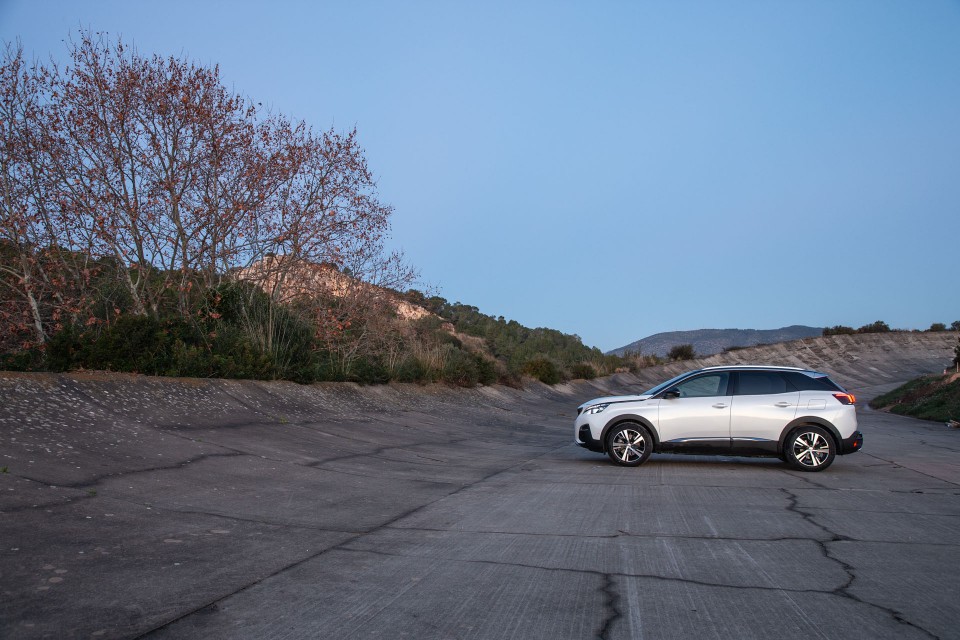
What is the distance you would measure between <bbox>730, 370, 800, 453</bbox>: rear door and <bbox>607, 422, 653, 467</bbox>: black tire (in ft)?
4.84

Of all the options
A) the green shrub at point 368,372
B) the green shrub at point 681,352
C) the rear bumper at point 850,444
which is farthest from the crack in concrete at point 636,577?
the green shrub at point 681,352

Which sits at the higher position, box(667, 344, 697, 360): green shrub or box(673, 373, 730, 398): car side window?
box(667, 344, 697, 360): green shrub

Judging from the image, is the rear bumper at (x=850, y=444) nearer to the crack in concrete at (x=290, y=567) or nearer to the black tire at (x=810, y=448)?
the black tire at (x=810, y=448)

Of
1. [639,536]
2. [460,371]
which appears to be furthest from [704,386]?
[460,371]

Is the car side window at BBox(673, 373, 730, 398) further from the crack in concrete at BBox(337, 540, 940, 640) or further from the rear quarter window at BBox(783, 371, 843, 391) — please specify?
the crack in concrete at BBox(337, 540, 940, 640)

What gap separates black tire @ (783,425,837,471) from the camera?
Result: 12539 millimetres

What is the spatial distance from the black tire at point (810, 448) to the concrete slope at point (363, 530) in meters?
0.33

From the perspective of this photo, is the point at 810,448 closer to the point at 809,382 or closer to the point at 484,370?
the point at 809,382

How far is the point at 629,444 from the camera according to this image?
13.1m

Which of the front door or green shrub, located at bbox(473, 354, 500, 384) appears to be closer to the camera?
the front door

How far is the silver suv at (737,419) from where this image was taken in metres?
12.6

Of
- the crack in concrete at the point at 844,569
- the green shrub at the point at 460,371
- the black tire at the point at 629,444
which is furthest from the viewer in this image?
the green shrub at the point at 460,371

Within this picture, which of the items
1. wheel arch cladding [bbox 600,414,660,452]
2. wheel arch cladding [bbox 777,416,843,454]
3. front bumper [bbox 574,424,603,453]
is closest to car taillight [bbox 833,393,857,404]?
wheel arch cladding [bbox 777,416,843,454]

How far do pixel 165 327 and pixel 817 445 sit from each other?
11.9 m
